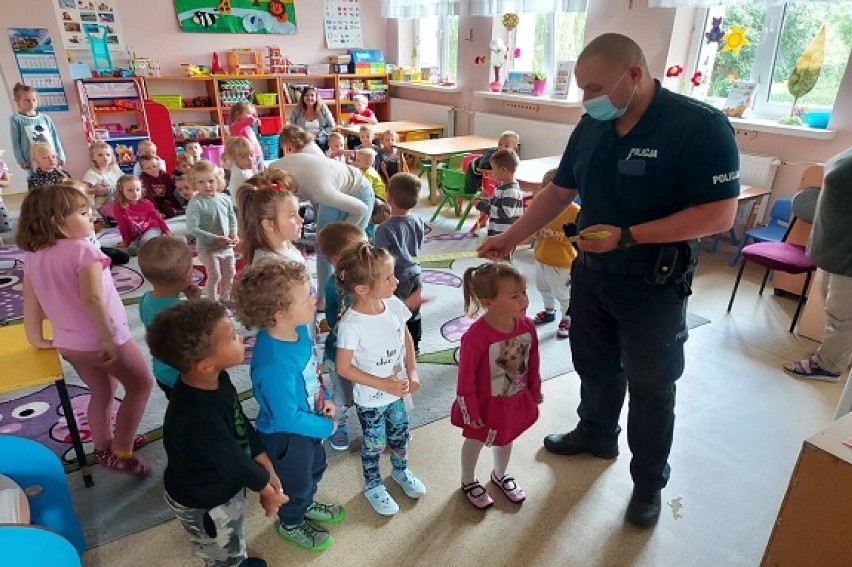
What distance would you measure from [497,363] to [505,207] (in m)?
1.93

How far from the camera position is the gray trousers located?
156cm

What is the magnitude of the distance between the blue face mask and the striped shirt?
73.4 inches

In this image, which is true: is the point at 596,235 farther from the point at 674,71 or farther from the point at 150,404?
the point at 674,71

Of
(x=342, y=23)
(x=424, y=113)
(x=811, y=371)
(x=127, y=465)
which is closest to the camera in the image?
(x=127, y=465)

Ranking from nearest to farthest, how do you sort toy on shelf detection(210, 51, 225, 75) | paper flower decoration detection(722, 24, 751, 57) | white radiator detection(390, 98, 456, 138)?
paper flower decoration detection(722, 24, 751, 57)
toy on shelf detection(210, 51, 225, 75)
white radiator detection(390, 98, 456, 138)

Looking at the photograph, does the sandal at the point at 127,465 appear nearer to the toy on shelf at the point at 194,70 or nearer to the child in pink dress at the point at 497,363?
the child in pink dress at the point at 497,363

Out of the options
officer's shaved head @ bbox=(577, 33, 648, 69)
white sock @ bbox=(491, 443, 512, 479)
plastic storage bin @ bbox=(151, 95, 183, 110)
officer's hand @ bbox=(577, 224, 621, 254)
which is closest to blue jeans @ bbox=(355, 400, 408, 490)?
white sock @ bbox=(491, 443, 512, 479)

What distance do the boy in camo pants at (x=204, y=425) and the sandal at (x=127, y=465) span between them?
2.89ft

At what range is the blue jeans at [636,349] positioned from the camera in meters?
1.84

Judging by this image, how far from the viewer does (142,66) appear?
24.1ft

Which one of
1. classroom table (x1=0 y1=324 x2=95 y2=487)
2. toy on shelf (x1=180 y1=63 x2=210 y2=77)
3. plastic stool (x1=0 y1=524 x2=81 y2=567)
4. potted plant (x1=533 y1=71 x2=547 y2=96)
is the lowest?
classroom table (x1=0 y1=324 x2=95 y2=487)

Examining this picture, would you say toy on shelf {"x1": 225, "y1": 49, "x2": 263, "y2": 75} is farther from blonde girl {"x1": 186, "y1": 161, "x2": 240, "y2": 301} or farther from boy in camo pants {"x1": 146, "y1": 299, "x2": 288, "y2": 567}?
boy in camo pants {"x1": 146, "y1": 299, "x2": 288, "y2": 567}

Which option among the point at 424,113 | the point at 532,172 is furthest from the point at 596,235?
the point at 424,113

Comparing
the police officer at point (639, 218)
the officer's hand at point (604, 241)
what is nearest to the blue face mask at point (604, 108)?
the police officer at point (639, 218)
